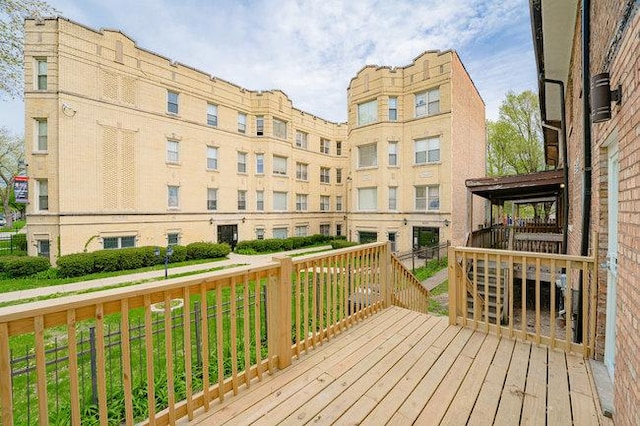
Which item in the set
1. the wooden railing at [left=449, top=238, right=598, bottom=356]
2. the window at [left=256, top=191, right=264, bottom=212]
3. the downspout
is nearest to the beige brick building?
the window at [left=256, top=191, right=264, bottom=212]

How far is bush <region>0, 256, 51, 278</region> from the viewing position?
11461 millimetres

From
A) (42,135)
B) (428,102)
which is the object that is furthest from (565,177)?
(42,135)

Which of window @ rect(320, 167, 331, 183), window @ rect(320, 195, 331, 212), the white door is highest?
window @ rect(320, 167, 331, 183)

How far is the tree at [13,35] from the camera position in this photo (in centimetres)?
664

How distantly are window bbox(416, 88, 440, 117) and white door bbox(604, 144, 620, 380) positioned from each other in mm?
14995

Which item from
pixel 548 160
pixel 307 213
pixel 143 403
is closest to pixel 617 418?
pixel 143 403

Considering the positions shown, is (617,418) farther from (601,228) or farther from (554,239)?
(554,239)

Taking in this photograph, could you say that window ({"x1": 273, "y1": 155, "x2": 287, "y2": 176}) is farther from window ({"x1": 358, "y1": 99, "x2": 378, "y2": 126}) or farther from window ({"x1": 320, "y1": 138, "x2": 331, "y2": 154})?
window ({"x1": 358, "y1": 99, "x2": 378, "y2": 126})

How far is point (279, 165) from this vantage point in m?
21.9

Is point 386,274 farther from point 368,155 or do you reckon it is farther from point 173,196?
point 173,196

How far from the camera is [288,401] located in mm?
2564

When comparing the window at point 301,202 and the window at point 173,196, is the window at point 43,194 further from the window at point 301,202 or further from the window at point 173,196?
the window at point 301,202

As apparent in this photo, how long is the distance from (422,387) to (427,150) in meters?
16.2

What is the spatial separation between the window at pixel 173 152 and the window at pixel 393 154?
1307cm
